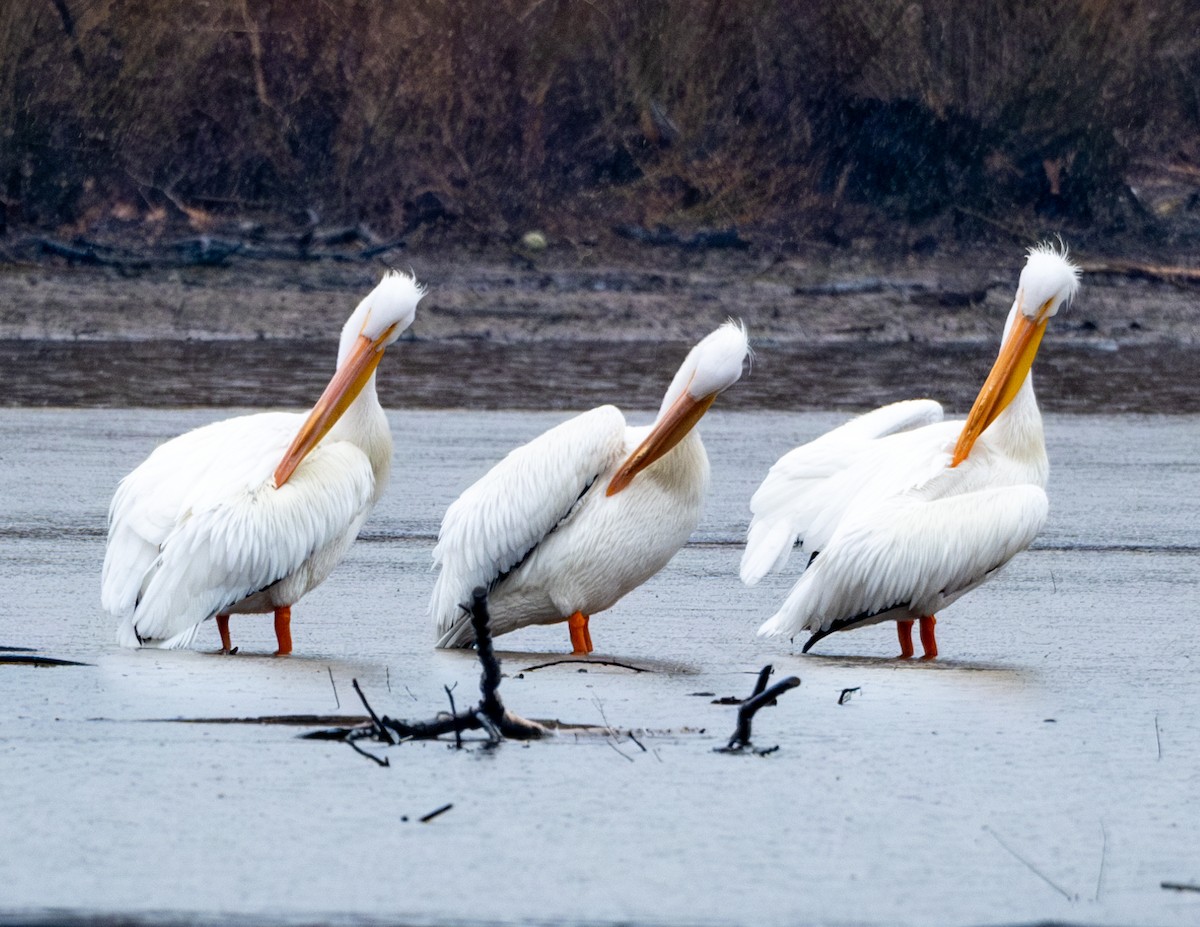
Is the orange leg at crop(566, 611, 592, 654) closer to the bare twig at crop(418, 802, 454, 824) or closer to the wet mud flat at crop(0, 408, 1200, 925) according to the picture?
the wet mud flat at crop(0, 408, 1200, 925)

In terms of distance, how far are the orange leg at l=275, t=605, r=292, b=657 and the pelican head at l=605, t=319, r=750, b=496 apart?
2.92 ft

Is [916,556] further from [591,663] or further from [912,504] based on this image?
[591,663]

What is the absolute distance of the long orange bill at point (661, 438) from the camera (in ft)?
17.4

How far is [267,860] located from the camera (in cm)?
320

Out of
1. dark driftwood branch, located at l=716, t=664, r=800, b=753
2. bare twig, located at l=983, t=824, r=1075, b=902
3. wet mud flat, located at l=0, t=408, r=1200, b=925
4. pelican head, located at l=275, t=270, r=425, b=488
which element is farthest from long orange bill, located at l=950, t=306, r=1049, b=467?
bare twig, located at l=983, t=824, r=1075, b=902

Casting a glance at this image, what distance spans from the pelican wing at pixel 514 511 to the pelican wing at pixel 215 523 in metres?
0.34

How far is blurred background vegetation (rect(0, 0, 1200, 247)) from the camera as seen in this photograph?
18.1 metres

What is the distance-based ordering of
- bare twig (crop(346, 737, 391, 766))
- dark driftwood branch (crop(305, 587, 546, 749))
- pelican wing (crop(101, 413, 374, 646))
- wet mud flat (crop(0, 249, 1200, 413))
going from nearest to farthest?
1. bare twig (crop(346, 737, 391, 766))
2. dark driftwood branch (crop(305, 587, 546, 749))
3. pelican wing (crop(101, 413, 374, 646))
4. wet mud flat (crop(0, 249, 1200, 413))

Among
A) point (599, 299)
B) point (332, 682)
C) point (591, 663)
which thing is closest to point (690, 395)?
point (591, 663)

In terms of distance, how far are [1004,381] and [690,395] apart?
99cm

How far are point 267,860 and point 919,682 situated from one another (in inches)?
80.0

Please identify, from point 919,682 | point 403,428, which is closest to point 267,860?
point 919,682

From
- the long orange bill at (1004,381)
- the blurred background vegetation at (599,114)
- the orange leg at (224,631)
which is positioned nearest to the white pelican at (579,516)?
the orange leg at (224,631)

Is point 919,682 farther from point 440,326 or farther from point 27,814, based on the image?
point 440,326
